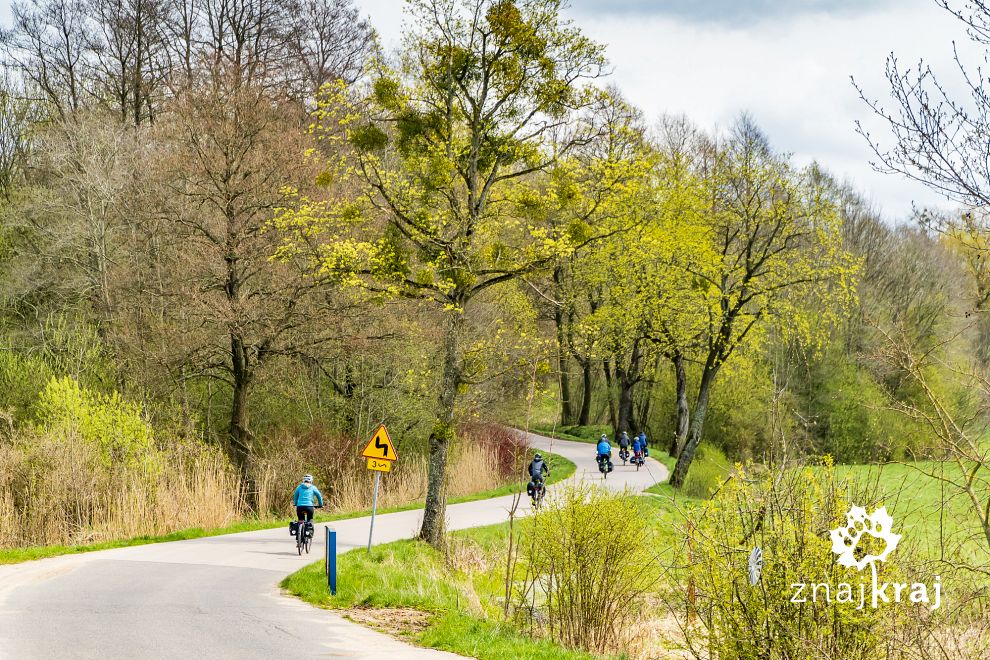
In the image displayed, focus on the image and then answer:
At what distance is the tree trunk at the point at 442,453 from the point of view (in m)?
18.5

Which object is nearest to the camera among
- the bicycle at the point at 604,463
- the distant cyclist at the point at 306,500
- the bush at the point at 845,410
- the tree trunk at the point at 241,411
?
the distant cyclist at the point at 306,500

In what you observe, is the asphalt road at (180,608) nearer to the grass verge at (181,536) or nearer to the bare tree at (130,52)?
the grass verge at (181,536)

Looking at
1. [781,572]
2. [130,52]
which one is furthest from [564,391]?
[781,572]

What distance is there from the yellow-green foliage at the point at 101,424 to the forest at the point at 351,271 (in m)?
0.11

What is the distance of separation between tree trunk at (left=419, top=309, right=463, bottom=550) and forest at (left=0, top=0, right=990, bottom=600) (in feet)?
0.21

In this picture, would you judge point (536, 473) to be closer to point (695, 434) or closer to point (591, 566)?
point (695, 434)

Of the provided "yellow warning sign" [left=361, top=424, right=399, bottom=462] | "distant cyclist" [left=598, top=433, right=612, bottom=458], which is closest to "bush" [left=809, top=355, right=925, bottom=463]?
"distant cyclist" [left=598, top=433, right=612, bottom=458]

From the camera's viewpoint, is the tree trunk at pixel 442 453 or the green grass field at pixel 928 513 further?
the tree trunk at pixel 442 453

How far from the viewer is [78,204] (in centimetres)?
3109

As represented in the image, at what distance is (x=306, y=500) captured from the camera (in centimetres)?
1819

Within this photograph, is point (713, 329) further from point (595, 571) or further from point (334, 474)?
point (595, 571)

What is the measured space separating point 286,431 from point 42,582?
44.5ft

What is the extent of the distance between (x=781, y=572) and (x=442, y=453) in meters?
11.0

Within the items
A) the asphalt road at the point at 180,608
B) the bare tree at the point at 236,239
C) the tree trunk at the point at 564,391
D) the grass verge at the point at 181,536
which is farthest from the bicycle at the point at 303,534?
the tree trunk at the point at 564,391
